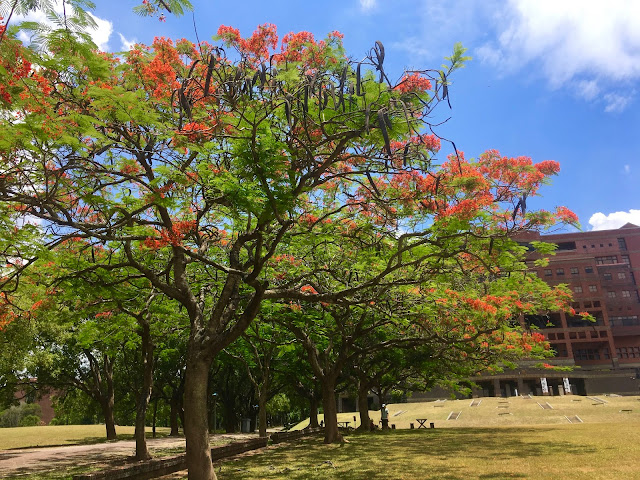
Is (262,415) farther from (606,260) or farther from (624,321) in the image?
(606,260)

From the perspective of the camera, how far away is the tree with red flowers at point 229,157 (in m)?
8.07

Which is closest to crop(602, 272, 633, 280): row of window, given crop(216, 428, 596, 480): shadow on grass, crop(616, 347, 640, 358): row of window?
crop(616, 347, 640, 358): row of window

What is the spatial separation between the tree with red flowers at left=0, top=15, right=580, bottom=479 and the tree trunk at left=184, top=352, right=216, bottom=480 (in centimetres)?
3

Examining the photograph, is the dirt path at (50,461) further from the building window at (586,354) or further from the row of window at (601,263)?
the row of window at (601,263)

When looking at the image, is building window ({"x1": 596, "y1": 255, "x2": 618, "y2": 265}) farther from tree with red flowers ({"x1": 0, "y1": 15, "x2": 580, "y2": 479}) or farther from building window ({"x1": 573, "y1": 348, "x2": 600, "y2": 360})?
tree with red flowers ({"x1": 0, "y1": 15, "x2": 580, "y2": 479})

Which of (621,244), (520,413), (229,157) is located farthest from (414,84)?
(621,244)

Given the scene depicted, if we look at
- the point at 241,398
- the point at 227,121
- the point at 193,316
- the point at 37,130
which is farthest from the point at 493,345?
the point at 241,398

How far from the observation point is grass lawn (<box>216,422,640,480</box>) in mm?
10172

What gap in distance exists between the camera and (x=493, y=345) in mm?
19891

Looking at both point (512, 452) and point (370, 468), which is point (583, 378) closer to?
point (512, 452)

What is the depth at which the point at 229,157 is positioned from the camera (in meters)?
10.7

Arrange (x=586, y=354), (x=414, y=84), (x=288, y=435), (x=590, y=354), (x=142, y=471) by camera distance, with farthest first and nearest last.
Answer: (x=586, y=354)
(x=590, y=354)
(x=288, y=435)
(x=142, y=471)
(x=414, y=84)

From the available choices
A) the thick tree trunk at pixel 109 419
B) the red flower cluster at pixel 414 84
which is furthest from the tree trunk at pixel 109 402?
the red flower cluster at pixel 414 84

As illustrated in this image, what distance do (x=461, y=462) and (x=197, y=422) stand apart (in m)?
7.19
